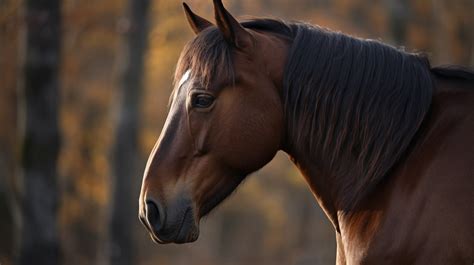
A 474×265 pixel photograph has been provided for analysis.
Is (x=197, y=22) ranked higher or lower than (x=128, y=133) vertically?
higher

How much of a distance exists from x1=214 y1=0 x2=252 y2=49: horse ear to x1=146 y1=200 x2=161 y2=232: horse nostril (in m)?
0.93

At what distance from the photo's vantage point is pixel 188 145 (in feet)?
15.1

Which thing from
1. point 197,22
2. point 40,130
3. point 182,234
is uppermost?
point 197,22

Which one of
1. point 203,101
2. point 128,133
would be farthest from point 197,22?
point 128,133

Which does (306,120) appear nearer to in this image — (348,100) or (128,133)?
(348,100)

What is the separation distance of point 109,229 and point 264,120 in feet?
40.7

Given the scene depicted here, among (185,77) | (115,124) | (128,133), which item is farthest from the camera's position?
(115,124)

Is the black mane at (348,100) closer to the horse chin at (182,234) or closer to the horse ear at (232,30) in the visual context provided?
the horse ear at (232,30)

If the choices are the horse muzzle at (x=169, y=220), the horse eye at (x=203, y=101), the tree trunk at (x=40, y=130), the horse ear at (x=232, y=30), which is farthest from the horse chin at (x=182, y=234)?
the tree trunk at (x=40, y=130)

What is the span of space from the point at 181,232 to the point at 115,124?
12614mm

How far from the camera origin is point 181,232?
4.58 meters

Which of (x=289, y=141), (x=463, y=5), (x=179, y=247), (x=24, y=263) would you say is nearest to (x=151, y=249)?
(x=179, y=247)

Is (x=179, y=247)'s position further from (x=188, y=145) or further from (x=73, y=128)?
(x=188, y=145)

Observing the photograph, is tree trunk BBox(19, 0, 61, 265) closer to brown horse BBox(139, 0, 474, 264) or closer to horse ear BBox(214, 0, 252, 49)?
brown horse BBox(139, 0, 474, 264)
